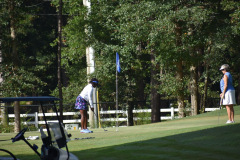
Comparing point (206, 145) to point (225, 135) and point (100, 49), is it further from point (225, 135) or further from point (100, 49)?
point (100, 49)

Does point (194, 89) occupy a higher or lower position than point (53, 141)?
higher

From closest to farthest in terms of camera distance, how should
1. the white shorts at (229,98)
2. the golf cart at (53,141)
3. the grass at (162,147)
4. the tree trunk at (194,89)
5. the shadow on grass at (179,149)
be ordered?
the golf cart at (53,141)
the shadow on grass at (179,149)
the grass at (162,147)
the white shorts at (229,98)
the tree trunk at (194,89)

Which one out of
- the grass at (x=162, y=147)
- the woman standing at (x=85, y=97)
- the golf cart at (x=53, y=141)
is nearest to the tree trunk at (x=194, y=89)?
the woman standing at (x=85, y=97)

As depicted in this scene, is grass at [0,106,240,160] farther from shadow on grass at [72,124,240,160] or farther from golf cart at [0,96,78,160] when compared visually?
golf cart at [0,96,78,160]

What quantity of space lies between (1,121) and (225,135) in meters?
17.7

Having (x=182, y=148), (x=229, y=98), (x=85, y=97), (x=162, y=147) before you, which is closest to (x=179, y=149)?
(x=182, y=148)

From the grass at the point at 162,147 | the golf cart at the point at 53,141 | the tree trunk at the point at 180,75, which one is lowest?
the grass at the point at 162,147

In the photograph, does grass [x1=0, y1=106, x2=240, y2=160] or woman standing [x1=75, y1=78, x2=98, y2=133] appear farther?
woman standing [x1=75, y1=78, x2=98, y2=133]

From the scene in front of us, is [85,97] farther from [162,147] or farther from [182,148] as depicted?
[182,148]

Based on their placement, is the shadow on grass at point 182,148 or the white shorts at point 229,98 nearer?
the shadow on grass at point 182,148

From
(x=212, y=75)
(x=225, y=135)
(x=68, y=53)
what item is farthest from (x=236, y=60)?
(x=225, y=135)

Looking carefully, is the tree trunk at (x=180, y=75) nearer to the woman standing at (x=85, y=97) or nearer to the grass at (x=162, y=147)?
the woman standing at (x=85, y=97)

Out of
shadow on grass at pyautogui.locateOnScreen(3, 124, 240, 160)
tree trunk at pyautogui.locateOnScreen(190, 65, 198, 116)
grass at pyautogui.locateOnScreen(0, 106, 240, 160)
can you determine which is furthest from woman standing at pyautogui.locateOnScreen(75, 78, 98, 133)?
tree trunk at pyautogui.locateOnScreen(190, 65, 198, 116)

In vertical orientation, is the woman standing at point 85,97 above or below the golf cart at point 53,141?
above
